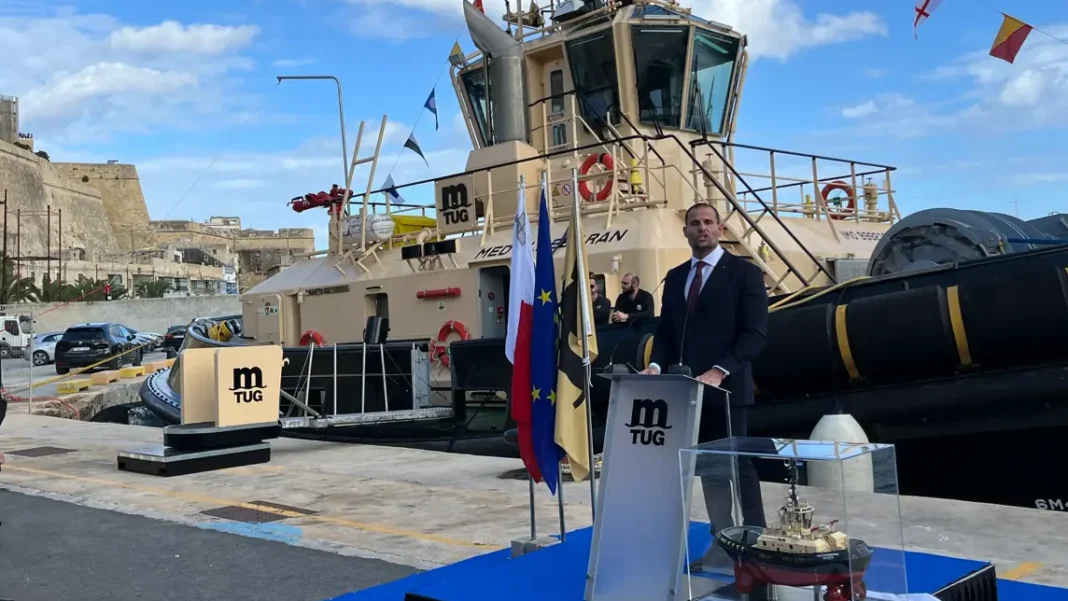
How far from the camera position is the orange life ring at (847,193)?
391 inches

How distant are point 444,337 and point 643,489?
245 inches

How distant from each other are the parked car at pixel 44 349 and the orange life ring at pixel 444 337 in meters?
24.2

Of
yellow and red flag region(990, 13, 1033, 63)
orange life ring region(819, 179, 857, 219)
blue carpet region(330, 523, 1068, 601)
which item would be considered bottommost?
blue carpet region(330, 523, 1068, 601)

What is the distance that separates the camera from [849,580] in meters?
2.56

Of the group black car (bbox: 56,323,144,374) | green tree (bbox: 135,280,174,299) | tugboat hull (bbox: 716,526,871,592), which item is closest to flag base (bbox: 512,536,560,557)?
tugboat hull (bbox: 716,526,871,592)

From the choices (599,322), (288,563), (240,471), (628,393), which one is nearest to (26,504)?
(240,471)

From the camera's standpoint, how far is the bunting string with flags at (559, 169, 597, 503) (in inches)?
142

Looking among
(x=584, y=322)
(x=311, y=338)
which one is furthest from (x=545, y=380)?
(x=311, y=338)

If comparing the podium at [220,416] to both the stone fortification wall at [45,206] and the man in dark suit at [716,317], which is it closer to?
the man in dark suit at [716,317]

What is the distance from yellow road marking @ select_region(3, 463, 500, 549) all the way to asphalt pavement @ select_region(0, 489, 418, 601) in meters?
0.48

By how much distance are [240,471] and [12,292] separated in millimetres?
50626

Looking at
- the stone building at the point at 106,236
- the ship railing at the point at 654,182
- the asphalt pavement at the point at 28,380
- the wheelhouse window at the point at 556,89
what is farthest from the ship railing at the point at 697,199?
the stone building at the point at 106,236

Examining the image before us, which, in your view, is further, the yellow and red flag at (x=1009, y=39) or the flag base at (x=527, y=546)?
the yellow and red flag at (x=1009, y=39)

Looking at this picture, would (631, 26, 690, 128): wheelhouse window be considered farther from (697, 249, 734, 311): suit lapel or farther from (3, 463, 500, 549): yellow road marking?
(697, 249, 734, 311): suit lapel
